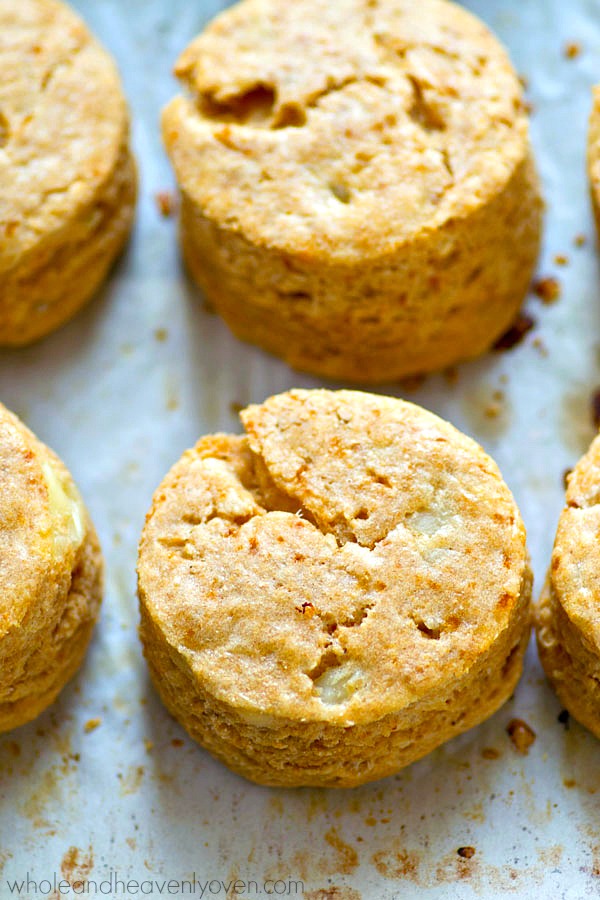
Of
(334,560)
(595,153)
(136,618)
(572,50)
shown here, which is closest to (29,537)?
(136,618)

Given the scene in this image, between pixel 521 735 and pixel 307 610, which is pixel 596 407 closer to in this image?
pixel 521 735

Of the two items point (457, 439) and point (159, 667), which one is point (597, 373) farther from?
point (159, 667)

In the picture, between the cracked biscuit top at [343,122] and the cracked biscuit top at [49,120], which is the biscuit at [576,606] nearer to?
A: the cracked biscuit top at [343,122]

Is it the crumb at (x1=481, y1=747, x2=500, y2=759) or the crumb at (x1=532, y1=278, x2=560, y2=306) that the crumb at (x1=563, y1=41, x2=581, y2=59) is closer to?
the crumb at (x1=532, y1=278, x2=560, y2=306)

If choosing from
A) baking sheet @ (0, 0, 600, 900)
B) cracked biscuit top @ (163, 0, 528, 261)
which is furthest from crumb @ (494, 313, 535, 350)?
cracked biscuit top @ (163, 0, 528, 261)

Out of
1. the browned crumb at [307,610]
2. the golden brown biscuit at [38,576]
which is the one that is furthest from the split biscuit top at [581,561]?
the golden brown biscuit at [38,576]

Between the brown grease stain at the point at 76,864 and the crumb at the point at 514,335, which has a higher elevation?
the crumb at the point at 514,335

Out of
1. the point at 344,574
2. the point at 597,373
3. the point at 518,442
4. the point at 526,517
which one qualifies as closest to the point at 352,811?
the point at 344,574
